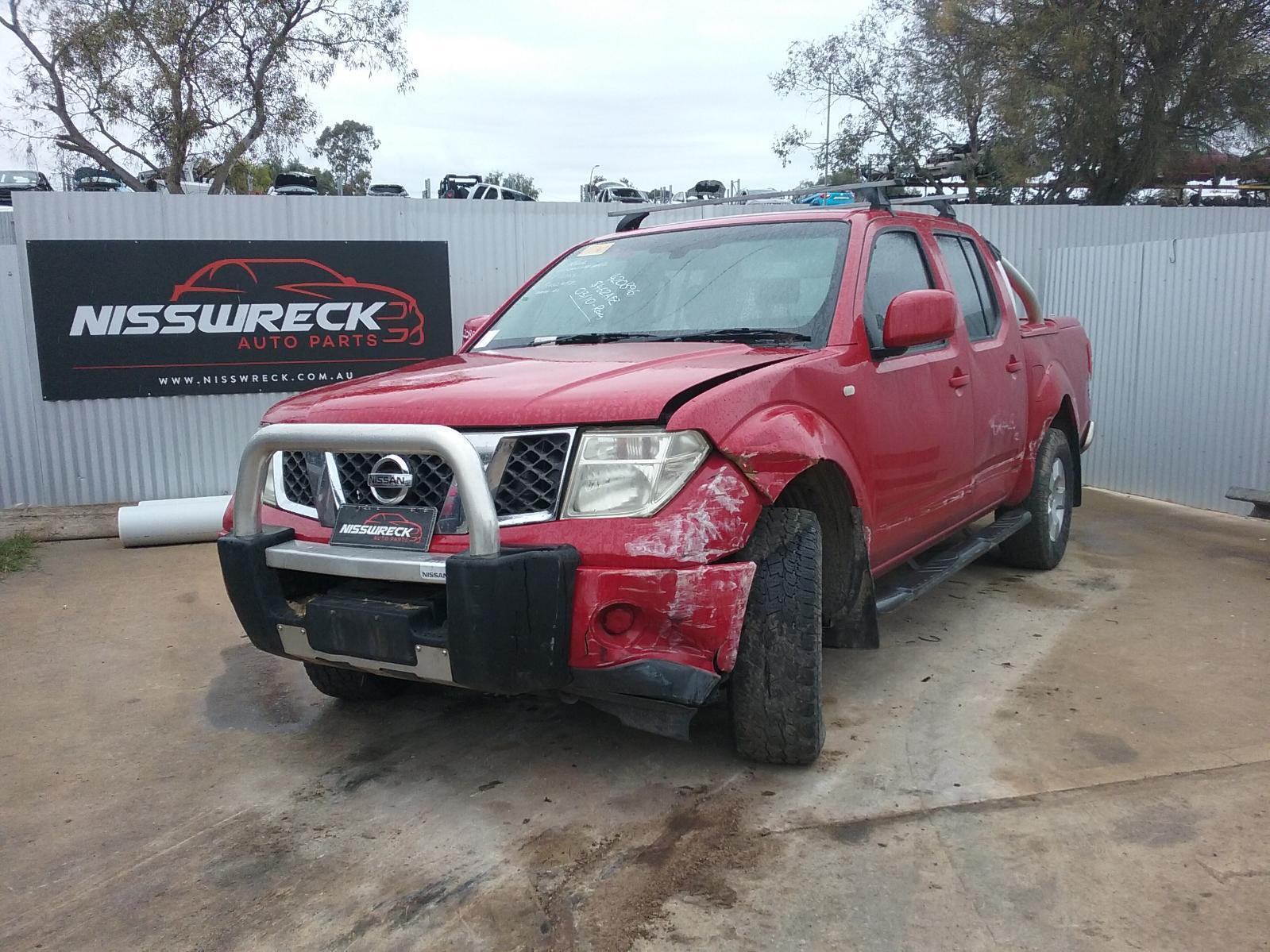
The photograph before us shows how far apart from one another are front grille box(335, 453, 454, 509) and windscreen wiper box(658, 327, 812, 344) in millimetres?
1176

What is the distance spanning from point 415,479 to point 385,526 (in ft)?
0.53

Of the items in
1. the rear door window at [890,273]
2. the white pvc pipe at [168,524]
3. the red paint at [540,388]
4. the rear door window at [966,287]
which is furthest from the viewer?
the white pvc pipe at [168,524]

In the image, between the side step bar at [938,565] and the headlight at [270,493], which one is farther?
the side step bar at [938,565]

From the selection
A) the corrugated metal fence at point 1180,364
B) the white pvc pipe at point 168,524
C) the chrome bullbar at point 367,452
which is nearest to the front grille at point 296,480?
the chrome bullbar at point 367,452

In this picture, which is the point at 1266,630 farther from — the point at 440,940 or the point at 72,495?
the point at 72,495

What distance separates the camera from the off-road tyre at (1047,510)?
5539 millimetres

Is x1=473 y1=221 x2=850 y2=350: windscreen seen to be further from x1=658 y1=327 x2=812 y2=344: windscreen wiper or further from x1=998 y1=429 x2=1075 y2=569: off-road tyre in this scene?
x1=998 y1=429 x2=1075 y2=569: off-road tyre

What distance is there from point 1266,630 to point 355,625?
13.7 ft

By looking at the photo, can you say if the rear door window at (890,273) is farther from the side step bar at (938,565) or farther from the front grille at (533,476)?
the front grille at (533,476)

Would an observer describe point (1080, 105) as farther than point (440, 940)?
Yes

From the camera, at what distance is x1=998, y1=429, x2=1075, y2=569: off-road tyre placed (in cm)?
554

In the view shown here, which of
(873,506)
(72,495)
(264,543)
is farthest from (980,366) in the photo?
(72,495)

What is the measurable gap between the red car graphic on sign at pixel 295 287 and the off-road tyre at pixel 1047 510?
5201mm

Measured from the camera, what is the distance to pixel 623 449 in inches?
109
